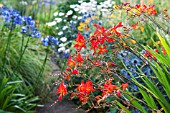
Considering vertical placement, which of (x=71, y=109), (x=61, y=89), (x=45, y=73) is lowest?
(x=71, y=109)

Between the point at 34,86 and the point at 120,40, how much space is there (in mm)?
2502

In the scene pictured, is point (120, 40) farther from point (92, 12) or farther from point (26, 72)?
point (92, 12)

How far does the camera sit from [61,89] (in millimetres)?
2230

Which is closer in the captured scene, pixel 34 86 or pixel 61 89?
pixel 61 89

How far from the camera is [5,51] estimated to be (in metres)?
4.32

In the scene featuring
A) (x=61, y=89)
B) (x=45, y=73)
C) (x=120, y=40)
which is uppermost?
(x=120, y=40)

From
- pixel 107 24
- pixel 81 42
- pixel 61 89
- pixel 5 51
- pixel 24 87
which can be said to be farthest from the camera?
pixel 107 24

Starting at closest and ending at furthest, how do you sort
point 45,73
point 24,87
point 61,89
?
point 61,89 → point 24,87 → point 45,73

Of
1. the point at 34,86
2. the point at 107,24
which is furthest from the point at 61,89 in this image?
the point at 107,24

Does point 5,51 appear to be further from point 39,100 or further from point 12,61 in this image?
point 39,100

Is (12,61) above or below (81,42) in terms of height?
below

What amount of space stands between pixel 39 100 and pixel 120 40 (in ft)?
8.42

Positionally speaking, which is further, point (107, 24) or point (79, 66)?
point (107, 24)

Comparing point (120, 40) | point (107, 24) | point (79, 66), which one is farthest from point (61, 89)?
point (107, 24)
